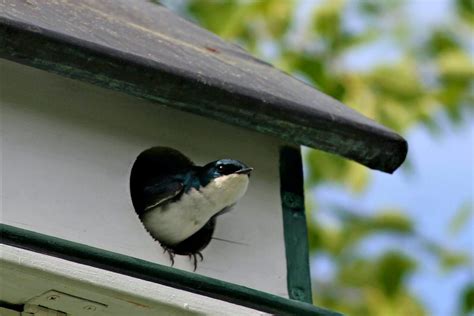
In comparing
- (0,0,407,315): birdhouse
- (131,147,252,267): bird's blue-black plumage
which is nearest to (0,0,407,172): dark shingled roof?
(0,0,407,315): birdhouse

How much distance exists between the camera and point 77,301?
278 centimetres

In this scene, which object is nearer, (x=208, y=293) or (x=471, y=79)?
(x=208, y=293)

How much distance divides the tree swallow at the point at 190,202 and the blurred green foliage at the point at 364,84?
1.54 metres

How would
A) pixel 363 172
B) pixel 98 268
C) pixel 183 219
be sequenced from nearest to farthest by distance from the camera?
1. pixel 98 268
2. pixel 183 219
3. pixel 363 172

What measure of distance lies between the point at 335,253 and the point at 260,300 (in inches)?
120

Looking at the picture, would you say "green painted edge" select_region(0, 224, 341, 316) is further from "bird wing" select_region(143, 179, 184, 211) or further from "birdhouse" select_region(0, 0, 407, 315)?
"bird wing" select_region(143, 179, 184, 211)

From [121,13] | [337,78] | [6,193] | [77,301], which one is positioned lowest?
[77,301]

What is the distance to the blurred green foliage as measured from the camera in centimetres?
489

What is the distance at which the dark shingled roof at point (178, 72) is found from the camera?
2.80 m

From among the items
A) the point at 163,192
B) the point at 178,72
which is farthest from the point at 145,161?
the point at 178,72

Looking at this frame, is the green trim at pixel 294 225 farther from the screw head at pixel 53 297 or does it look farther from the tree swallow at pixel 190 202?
the screw head at pixel 53 297

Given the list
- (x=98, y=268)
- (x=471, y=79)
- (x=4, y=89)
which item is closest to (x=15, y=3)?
(x=4, y=89)

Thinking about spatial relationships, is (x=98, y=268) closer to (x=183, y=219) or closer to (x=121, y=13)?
(x=183, y=219)

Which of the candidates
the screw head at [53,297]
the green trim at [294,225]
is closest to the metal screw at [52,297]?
the screw head at [53,297]
